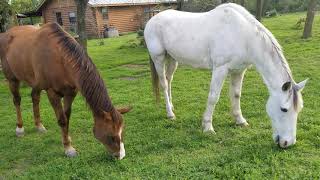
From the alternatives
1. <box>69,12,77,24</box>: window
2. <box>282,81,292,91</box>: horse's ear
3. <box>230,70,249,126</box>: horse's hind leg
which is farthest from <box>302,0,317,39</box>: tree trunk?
<box>69,12,77,24</box>: window

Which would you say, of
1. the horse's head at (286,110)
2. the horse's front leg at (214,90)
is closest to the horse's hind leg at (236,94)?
the horse's front leg at (214,90)

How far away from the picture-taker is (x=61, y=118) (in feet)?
15.8

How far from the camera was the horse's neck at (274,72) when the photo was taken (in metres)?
4.33

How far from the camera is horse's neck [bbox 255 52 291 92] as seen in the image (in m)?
4.33

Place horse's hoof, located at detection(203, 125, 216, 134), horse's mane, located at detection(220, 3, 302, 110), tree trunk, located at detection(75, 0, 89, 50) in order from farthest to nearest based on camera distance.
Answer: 1. tree trunk, located at detection(75, 0, 89, 50)
2. horse's hoof, located at detection(203, 125, 216, 134)
3. horse's mane, located at detection(220, 3, 302, 110)

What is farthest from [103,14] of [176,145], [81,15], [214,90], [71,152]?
[176,145]

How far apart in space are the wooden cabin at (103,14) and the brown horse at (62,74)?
2189 centimetres

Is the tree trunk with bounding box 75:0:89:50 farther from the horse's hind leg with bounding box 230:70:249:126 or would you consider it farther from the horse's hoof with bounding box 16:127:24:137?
the horse's hind leg with bounding box 230:70:249:126

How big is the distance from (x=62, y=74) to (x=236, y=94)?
2592 mm

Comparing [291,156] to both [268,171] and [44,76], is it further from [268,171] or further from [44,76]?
[44,76]

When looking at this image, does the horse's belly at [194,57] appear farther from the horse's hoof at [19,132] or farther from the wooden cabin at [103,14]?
the wooden cabin at [103,14]

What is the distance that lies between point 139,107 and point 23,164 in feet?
8.75

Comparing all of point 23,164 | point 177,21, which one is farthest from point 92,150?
point 177,21

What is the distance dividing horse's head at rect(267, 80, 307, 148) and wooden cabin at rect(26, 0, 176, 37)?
23.4m
